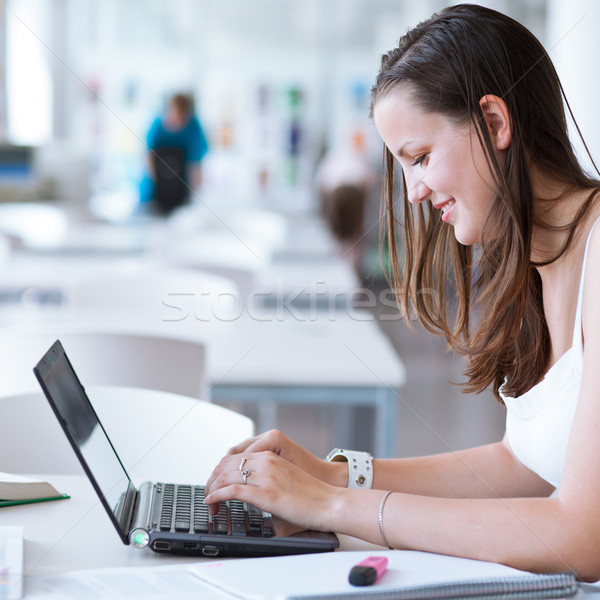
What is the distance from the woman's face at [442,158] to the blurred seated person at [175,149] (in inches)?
262

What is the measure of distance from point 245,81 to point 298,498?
11.7 metres

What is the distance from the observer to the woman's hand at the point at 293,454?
1118 millimetres

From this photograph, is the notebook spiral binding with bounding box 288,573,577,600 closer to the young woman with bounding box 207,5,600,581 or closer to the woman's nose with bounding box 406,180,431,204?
the young woman with bounding box 207,5,600,581

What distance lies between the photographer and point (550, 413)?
1066 mm

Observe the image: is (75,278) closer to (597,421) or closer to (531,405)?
(531,405)

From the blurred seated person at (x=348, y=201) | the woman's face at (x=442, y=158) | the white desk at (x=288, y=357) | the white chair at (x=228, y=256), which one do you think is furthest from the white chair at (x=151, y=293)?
the blurred seated person at (x=348, y=201)

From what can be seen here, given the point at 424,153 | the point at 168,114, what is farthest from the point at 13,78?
the point at 424,153

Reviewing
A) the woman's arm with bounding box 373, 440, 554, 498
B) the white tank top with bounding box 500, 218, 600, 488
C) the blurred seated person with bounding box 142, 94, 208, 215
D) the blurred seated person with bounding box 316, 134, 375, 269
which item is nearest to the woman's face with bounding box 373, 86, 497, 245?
the white tank top with bounding box 500, 218, 600, 488

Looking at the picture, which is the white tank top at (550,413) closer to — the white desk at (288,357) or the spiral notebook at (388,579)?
the spiral notebook at (388,579)

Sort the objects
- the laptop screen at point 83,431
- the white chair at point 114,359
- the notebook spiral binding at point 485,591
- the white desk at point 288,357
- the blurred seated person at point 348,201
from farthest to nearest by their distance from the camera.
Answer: the blurred seated person at point 348,201, the white desk at point 288,357, the white chair at point 114,359, the laptop screen at point 83,431, the notebook spiral binding at point 485,591

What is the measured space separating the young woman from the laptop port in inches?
3.6

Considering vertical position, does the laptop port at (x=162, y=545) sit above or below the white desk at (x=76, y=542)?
above

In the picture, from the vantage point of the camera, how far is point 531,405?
1.11 meters

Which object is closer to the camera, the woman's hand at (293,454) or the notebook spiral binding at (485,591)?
the notebook spiral binding at (485,591)
